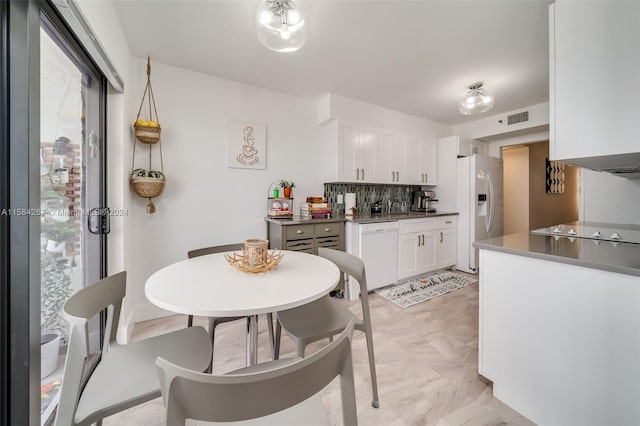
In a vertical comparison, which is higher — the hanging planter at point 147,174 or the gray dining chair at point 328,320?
the hanging planter at point 147,174

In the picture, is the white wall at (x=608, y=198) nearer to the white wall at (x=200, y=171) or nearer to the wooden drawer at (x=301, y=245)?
the wooden drawer at (x=301, y=245)

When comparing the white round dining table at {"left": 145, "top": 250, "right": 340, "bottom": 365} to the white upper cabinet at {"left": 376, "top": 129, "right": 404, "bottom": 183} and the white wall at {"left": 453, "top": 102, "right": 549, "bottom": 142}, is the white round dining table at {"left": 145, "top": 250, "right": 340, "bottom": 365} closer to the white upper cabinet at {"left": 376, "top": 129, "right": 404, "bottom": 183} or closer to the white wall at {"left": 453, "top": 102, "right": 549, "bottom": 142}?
the white upper cabinet at {"left": 376, "top": 129, "right": 404, "bottom": 183}

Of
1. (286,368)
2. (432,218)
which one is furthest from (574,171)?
(286,368)

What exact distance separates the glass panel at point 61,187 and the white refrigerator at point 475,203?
14.9 ft

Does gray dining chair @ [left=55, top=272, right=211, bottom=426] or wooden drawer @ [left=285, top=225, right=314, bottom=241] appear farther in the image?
wooden drawer @ [left=285, top=225, right=314, bottom=241]

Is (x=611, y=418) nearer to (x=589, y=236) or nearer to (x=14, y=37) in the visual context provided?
(x=589, y=236)

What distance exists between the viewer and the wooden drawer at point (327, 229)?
2909mm

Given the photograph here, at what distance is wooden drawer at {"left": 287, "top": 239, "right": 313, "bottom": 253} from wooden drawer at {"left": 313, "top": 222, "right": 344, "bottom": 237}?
136mm

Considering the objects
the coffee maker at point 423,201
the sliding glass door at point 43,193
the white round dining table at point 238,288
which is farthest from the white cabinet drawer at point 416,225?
the sliding glass door at point 43,193

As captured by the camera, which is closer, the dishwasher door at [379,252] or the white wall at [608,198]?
the white wall at [608,198]

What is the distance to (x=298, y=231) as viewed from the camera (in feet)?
9.06

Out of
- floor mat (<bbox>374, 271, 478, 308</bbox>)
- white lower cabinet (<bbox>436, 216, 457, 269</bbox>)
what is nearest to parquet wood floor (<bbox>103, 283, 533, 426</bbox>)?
floor mat (<bbox>374, 271, 478, 308</bbox>)

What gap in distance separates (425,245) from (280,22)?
10.8ft

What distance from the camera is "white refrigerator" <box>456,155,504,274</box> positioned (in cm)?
393
